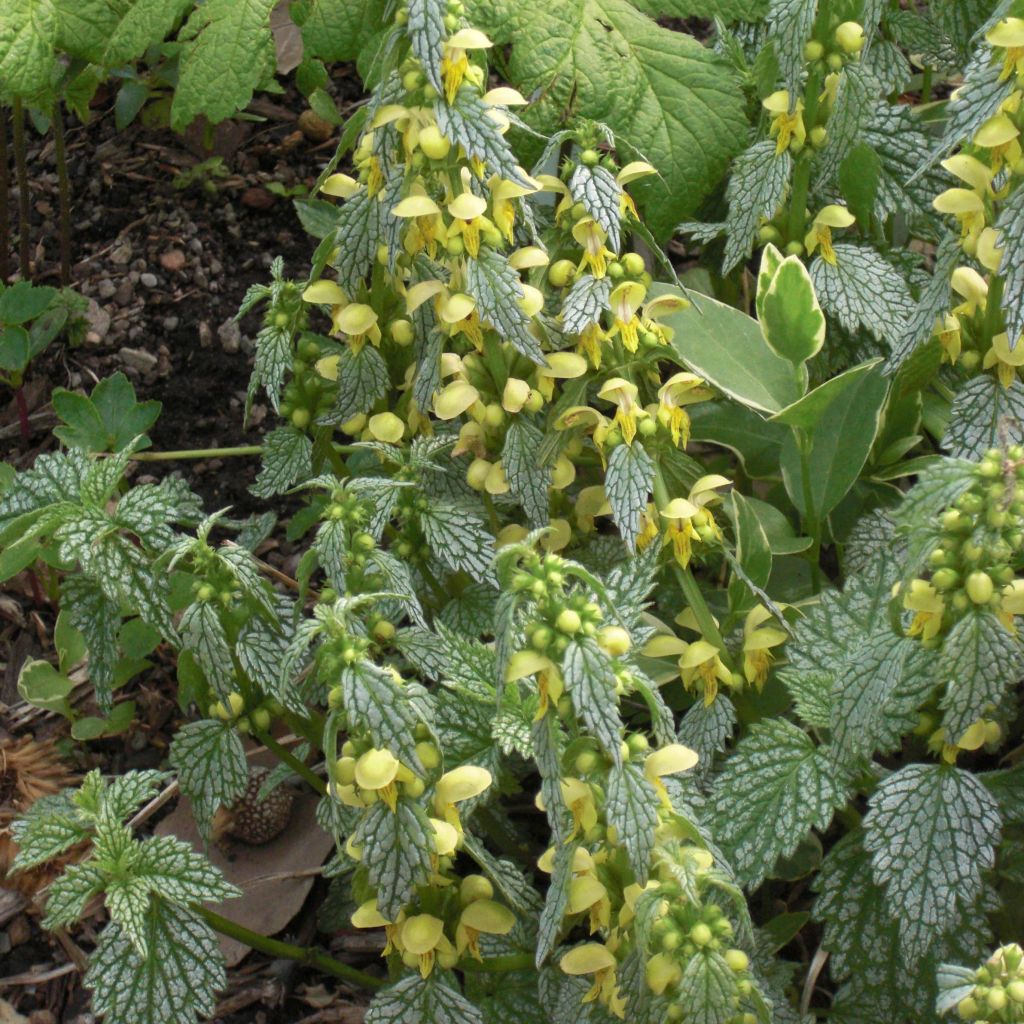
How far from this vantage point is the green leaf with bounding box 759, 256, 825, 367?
5.30ft

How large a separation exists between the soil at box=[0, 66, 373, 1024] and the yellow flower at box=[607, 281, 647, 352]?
1.12m

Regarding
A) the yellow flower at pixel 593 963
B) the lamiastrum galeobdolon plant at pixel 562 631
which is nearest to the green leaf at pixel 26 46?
the lamiastrum galeobdolon plant at pixel 562 631

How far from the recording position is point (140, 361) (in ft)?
8.63

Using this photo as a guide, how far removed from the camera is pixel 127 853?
4.73 feet

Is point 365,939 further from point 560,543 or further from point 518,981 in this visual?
point 560,543

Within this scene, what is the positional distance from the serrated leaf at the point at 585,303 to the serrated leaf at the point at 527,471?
15cm

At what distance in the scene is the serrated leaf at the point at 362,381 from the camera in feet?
5.34

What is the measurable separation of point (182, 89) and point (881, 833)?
1.46 meters

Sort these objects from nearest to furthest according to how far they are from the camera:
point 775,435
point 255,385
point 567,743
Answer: point 567,743 < point 255,385 < point 775,435

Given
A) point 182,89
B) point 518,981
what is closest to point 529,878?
point 518,981

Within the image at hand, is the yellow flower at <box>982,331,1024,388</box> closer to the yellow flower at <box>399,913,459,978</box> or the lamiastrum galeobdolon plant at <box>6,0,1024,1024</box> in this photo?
the lamiastrum galeobdolon plant at <box>6,0,1024,1024</box>

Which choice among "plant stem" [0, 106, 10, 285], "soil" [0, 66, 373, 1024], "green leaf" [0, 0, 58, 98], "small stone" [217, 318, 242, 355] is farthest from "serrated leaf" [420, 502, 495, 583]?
"plant stem" [0, 106, 10, 285]

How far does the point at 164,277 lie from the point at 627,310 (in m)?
1.54

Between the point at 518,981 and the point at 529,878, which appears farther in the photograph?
the point at 529,878
